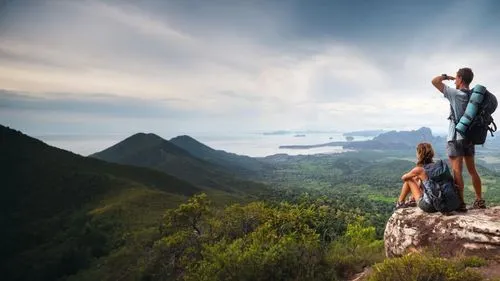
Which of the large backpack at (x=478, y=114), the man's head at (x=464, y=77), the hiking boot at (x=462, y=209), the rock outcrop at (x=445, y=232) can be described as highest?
the man's head at (x=464, y=77)

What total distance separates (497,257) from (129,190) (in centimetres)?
12722

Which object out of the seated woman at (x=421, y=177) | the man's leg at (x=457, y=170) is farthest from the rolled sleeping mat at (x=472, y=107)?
the seated woman at (x=421, y=177)

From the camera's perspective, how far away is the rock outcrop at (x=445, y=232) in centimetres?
1078

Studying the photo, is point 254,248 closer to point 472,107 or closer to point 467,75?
point 472,107

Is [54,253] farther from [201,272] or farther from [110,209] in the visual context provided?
[201,272]

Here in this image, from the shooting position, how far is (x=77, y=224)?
104 metres

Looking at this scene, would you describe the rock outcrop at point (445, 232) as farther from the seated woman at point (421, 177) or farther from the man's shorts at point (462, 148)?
the man's shorts at point (462, 148)

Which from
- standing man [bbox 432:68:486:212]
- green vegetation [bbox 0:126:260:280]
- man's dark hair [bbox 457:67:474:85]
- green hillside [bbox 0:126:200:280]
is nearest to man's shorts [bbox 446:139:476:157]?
standing man [bbox 432:68:486:212]

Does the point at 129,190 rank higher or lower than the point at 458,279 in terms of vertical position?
lower

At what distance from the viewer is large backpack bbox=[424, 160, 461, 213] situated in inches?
457

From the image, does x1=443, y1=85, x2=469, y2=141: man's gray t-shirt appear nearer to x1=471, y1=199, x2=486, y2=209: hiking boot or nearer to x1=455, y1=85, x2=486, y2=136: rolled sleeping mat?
x1=455, y1=85, x2=486, y2=136: rolled sleeping mat

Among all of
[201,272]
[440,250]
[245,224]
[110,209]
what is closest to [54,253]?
[110,209]

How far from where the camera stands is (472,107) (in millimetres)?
10992

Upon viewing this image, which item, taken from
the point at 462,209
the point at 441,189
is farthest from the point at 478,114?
the point at 462,209
